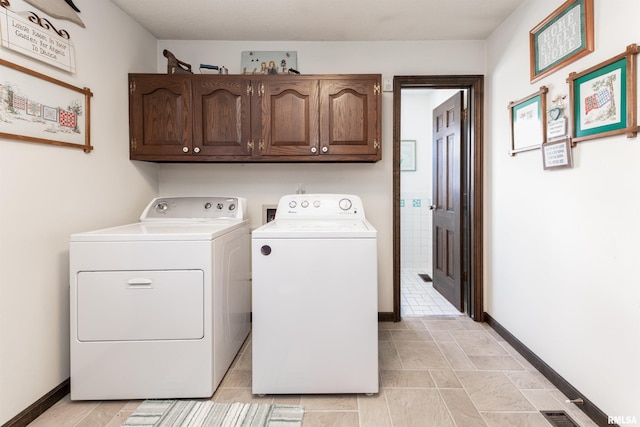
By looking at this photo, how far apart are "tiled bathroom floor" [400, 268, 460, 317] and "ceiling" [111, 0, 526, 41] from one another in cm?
230

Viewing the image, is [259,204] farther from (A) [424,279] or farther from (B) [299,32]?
(A) [424,279]

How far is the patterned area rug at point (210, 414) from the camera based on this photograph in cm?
162

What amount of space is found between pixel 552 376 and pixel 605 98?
1.47m

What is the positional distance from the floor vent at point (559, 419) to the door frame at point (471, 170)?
1.19 m

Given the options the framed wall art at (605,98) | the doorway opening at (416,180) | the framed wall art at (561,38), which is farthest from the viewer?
the doorway opening at (416,180)

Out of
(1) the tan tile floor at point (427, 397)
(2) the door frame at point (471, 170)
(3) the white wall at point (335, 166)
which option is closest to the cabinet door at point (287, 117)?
(3) the white wall at point (335, 166)

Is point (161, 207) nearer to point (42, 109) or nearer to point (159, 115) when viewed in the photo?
point (159, 115)

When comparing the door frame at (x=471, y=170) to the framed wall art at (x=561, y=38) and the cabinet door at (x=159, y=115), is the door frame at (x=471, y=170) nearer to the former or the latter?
the framed wall art at (x=561, y=38)

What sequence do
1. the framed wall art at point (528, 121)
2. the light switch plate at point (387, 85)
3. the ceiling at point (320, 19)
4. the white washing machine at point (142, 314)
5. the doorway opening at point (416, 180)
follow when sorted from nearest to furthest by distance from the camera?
the white washing machine at point (142, 314) < the framed wall art at point (528, 121) < the ceiling at point (320, 19) < the light switch plate at point (387, 85) < the doorway opening at point (416, 180)

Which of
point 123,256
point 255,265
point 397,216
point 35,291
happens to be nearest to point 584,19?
point 397,216

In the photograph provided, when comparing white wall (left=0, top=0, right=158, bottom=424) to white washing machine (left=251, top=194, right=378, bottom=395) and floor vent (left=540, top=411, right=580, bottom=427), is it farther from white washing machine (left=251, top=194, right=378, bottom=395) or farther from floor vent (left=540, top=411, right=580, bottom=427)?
floor vent (left=540, top=411, right=580, bottom=427)

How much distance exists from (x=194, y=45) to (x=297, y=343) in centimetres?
244

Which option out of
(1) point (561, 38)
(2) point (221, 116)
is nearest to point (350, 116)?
(2) point (221, 116)

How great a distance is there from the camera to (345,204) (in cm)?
252
